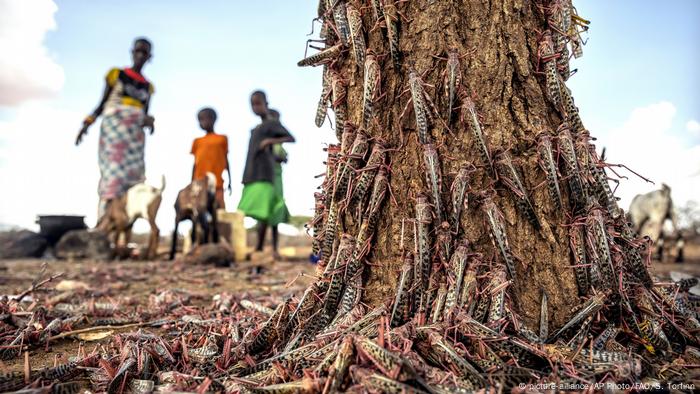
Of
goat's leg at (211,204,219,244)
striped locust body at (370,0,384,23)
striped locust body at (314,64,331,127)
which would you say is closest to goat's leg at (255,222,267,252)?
goat's leg at (211,204,219,244)

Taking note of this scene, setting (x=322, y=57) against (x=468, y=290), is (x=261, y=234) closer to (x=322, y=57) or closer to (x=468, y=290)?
(x=322, y=57)

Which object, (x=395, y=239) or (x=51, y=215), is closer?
(x=395, y=239)

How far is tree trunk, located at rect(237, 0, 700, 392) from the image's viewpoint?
6.56 feet

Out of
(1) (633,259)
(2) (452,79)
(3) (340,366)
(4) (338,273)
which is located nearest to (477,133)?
(2) (452,79)

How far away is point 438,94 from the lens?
6.97 ft

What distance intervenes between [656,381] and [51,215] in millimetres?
13382

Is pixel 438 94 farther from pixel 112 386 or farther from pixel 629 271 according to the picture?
pixel 112 386

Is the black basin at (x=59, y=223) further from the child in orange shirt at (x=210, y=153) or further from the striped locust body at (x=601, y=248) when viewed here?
the striped locust body at (x=601, y=248)

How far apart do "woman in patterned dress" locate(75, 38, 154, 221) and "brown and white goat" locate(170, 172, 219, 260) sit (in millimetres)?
1585

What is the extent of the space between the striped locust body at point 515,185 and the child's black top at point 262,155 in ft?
25.3

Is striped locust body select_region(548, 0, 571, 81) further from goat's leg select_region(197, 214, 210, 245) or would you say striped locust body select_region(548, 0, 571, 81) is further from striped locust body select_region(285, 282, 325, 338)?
goat's leg select_region(197, 214, 210, 245)

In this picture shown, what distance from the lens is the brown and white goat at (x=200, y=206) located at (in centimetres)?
954

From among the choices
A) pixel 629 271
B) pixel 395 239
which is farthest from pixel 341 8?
pixel 629 271

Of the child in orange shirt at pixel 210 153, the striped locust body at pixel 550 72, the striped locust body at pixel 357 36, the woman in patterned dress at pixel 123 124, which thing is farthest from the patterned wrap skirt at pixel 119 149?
the striped locust body at pixel 550 72
